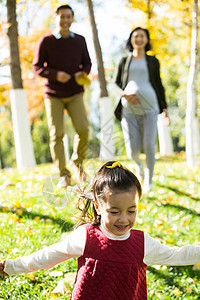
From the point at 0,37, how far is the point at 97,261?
8615 millimetres

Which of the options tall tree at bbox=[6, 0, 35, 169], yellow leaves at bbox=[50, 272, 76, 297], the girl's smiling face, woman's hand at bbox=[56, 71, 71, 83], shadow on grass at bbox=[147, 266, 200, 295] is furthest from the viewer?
tall tree at bbox=[6, 0, 35, 169]

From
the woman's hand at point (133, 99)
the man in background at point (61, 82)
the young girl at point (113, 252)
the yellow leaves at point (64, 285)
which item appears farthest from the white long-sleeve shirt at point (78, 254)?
the woman's hand at point (133, 99)

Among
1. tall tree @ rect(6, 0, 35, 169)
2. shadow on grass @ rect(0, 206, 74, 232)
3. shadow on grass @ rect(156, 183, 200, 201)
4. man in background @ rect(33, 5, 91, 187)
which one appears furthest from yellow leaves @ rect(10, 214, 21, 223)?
tall tree @ rect(6, 0, 35, 169)

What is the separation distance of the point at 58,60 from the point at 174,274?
299cm

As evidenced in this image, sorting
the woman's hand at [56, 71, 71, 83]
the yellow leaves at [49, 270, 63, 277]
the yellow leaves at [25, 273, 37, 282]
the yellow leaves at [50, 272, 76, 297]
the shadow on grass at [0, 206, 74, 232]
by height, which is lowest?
the yellow leaves at [50, 272, 76, 297]

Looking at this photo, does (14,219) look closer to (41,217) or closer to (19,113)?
(41,217)

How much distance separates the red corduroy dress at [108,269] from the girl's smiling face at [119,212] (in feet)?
0.27

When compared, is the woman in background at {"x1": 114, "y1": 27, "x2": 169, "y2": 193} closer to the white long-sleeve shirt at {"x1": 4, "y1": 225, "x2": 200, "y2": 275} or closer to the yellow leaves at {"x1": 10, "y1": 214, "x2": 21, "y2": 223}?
the yellow leaves at {"x1": 10, "y1": 214, "x2": 21, "y2": 223}

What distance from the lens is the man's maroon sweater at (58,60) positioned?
424 cm

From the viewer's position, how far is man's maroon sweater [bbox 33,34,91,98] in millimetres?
4242

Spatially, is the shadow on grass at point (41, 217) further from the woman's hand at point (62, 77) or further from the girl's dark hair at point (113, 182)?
the woman's hand at point (62, 77)

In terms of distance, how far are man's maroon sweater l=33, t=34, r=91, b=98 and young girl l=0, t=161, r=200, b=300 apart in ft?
8.97

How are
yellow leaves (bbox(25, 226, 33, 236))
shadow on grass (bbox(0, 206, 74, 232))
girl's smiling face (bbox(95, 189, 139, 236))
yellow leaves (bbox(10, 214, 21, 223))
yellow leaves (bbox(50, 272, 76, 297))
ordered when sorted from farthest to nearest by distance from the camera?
yellow leaves (bbox(10, 214, 21, 223)) < shadow on grass (bbox(0, 206, 74, 232)) < yellow leaves (bbox(25, 226, 33, 236)) < yellow leaves (bbox(50, 272, 76, 297)) < girl's smiling face (bbox(95, 189, 139, 236))

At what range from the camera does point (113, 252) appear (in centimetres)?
162
